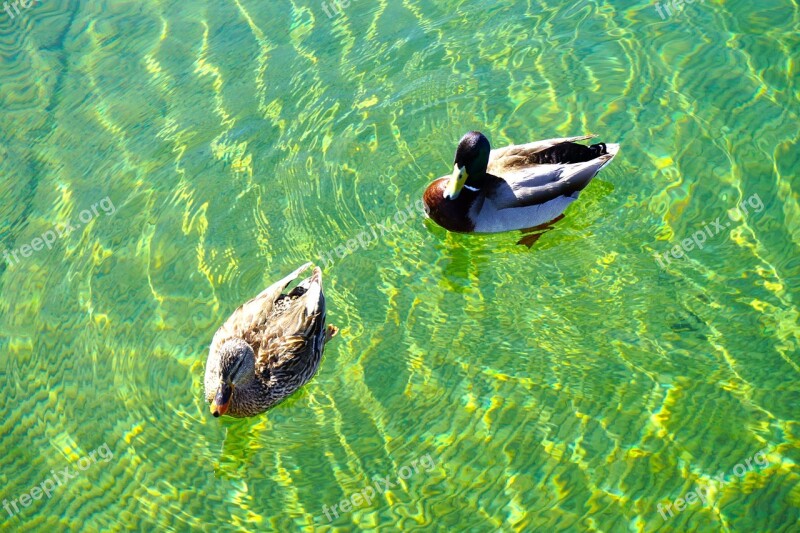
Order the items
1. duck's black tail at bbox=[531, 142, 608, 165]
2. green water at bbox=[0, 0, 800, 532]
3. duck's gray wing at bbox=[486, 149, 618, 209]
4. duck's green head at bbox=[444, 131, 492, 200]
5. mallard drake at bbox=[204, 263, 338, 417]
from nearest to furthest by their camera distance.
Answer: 1. green water at bbox=[0, 0, 800, 532]
2. mallard drake at bbox=[204, 263, 338, 417]
3. duck's green head at bbox=[444, 131, 492, 200]
4. duck's gray wing at bbox=[486, 149, 618, 209]
5. duck's black tail at bbox=[531, 142, 608, 165]

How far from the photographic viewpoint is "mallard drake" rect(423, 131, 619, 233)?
21.6 feet

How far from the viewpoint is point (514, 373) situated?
5.72 meters

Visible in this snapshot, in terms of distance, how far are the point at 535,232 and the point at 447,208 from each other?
0.80 meters

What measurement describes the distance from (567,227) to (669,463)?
236cm

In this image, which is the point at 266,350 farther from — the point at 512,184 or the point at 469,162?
the point at 512,184

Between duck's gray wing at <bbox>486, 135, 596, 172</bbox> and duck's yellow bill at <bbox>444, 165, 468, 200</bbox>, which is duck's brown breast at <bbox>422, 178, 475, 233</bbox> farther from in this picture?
duck's gray wing at <bbox>486, 135, 596, 172</bbox>

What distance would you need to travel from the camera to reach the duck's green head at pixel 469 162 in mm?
6496

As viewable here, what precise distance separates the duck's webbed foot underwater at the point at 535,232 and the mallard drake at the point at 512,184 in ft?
0.20

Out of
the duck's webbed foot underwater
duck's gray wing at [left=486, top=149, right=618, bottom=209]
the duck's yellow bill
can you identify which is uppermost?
the duck's yellow bill

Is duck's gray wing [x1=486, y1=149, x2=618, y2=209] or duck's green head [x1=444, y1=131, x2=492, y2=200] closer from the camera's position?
duck's green head [x1=444, y1=131, x2=492, y2=200]

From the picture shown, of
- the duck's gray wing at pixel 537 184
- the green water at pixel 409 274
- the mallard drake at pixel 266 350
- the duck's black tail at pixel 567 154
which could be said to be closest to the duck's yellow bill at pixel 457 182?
the duck's gray wing at pixel 537 184

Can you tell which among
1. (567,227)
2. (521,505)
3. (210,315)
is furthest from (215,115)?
(521,505)

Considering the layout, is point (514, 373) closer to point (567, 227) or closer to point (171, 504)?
point (567, 227)

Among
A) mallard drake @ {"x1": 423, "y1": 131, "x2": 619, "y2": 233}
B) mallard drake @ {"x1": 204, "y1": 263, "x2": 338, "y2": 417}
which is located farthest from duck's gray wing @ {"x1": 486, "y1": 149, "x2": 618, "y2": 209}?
mallard drake @ {"x1": 204, "y1": 263, "x2": 338, "y2": 417}
